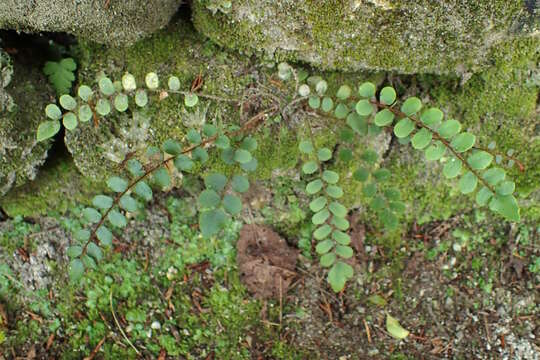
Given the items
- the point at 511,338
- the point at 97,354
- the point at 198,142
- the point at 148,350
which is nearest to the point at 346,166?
the point at 198,142

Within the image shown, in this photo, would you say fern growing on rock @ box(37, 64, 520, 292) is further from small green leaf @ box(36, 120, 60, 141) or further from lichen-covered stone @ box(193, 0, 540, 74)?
lichen-covered stone @ box(193, 0, 540, 74)

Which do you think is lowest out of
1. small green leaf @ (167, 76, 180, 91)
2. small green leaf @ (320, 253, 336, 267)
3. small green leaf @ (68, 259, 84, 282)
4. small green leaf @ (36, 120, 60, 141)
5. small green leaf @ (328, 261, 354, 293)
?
small green leaf @ (68, 259, 84, 282)

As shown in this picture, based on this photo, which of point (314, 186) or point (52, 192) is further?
point (52, 192)

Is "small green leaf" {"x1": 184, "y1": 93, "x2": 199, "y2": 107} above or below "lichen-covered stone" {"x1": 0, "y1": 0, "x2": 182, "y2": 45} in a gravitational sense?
below

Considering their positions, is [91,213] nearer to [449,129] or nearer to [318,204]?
[318,204]

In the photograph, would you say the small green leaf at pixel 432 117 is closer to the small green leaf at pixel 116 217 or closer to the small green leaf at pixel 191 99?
the small green leaf at pixel 191 99

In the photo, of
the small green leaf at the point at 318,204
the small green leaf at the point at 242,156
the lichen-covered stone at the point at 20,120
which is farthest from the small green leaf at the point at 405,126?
the lichen-covered stone at the point at 20,120

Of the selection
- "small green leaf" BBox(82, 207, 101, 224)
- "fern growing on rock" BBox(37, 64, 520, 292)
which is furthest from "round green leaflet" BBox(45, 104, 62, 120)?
"small green leaf" BBox(82, 207, 101, 224)

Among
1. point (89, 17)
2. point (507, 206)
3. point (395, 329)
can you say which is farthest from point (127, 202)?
point (395, 329)
